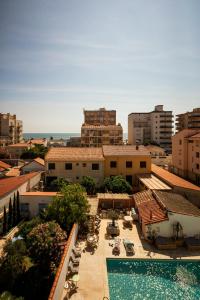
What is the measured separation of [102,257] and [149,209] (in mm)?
9492

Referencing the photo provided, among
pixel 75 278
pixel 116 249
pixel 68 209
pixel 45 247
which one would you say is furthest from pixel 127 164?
pixel 75 278

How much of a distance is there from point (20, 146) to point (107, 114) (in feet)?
162

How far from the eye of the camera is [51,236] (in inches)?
887

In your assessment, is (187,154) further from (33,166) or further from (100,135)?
(100,135)

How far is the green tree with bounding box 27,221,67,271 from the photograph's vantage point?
21672 millimetres

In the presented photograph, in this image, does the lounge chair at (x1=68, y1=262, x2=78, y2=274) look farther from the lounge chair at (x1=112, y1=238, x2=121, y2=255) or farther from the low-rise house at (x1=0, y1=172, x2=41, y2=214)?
the low-rise house at (x1=0, y1=172, x2=41, y2=214)

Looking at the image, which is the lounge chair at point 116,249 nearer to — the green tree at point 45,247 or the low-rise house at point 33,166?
the green tree at point 45,247

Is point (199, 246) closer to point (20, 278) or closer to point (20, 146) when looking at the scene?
point (20, 278)

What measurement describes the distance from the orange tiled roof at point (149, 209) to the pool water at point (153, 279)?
5.08 meters

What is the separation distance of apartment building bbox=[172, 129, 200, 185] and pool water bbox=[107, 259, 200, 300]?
87.0 feet

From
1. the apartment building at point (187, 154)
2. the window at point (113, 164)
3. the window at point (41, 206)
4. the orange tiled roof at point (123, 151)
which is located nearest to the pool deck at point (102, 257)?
the window at point (41, 206)

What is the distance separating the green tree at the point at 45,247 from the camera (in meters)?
21.7

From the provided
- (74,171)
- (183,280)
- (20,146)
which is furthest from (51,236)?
(20,146)

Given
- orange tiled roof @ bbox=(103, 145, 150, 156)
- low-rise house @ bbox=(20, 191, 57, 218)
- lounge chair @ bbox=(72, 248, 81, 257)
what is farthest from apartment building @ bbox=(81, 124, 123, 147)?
lounge chair @ bbox=(72, 248, 81, 257)
